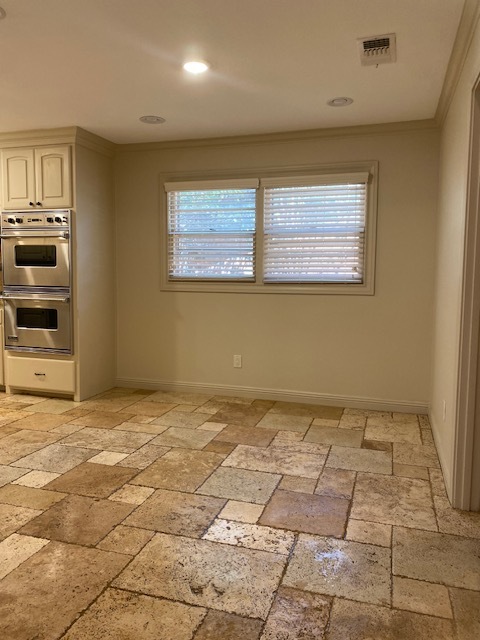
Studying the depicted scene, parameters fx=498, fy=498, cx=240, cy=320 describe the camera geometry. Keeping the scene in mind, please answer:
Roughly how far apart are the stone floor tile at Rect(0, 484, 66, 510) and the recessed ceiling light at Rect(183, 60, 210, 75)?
8.46ft

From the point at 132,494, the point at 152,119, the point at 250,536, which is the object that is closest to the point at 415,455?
the point at 250,536

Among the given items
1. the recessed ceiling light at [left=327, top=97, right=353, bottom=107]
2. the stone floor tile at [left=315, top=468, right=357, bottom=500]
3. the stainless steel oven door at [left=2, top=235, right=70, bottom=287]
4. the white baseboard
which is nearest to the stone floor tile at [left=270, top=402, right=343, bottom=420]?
the white baseboard

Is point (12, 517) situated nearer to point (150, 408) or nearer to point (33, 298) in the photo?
point (150, 408)

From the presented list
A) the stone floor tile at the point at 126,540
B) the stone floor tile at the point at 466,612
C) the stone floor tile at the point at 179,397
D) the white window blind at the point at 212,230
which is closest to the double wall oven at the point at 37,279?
the stone floor tile at the point at 179,397

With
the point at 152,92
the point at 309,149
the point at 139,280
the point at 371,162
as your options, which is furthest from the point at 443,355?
the point at 139,280

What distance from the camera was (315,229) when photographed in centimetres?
446

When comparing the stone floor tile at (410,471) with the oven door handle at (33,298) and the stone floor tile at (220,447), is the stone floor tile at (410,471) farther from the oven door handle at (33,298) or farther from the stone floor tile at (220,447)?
the oven door handle at (33,298)

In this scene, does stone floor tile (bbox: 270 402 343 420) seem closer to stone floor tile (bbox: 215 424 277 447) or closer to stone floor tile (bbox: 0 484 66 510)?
stone floor tile (bbox: 215 424 277 447)

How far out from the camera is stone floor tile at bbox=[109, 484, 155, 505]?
267 centimetres

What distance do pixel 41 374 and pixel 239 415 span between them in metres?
1.93

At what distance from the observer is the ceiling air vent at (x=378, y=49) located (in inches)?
104

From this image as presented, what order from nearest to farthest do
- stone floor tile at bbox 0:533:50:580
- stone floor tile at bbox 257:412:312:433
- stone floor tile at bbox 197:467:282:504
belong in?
stone floor tile at bbox 0:533:50:580
stone floor tile at bbox 197:467:282:504
stone floor tile at bbox 257:412:312:433

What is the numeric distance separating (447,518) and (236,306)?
274cm

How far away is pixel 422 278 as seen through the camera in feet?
13.9
